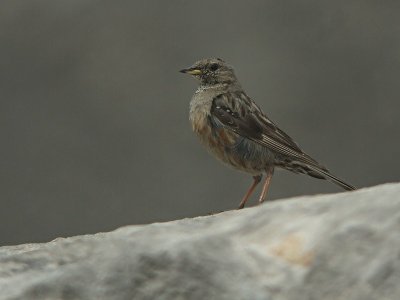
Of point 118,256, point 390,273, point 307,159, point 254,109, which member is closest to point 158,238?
point 118,256

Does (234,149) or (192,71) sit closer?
(234,149)

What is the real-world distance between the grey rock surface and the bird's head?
466 centimetres

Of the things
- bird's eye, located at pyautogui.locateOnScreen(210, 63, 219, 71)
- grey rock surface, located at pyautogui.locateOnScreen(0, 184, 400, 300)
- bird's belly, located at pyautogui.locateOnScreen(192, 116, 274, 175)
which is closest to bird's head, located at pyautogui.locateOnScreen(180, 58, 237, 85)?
bird's eye, located at pyautogui.locateOnScreen(210, 63, 219, 71)

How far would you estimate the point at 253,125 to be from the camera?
298 inches

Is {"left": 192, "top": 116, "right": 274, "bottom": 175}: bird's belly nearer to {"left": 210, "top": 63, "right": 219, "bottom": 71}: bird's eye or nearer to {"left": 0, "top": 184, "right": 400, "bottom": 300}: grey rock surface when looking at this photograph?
{"left": 210, "top": 63, "right": 219, "bottom": 71}: bird's eye

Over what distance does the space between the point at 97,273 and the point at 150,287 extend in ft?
0.76

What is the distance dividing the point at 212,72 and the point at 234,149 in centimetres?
109

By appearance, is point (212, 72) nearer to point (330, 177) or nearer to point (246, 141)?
point (246, 141)

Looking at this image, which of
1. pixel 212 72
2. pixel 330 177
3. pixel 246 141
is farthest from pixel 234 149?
pixel 212 72

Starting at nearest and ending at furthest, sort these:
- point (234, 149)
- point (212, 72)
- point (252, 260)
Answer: point (252, 260)
point (234, 149)
point (212, 72)

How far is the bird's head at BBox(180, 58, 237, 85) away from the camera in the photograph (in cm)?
812

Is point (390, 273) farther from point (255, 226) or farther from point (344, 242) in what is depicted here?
point (255, 226)

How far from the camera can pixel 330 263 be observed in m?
3.03

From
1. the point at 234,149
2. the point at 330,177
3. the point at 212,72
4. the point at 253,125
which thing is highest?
the point at 212,72
